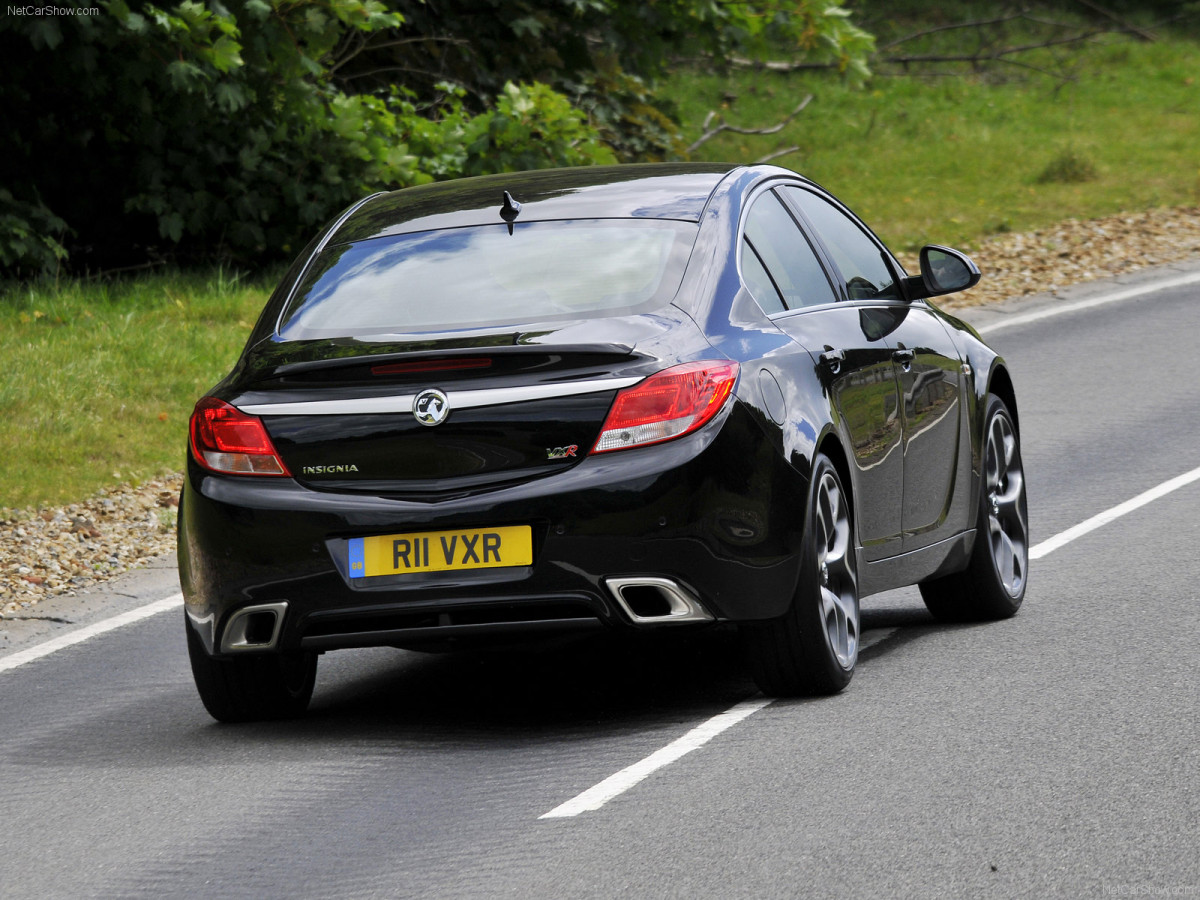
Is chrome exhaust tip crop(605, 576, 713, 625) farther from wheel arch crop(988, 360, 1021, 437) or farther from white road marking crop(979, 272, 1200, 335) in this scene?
white road marking crop(979, 272, 1200, 335)

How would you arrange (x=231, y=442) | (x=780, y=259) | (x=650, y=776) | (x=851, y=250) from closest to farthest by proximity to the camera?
1. (x=650, y=776)
2. (x=231, y=442)
3. (x=780, y=259)
4. (x=851, y=250)

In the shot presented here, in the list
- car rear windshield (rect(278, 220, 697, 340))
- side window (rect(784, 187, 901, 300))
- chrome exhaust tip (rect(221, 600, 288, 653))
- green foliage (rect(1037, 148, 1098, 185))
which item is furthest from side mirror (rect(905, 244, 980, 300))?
green foliage (rect(1037, 148, 1098, 185))

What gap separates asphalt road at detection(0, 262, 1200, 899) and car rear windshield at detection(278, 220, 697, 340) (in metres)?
1.23

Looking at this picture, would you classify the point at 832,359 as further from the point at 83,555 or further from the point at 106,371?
the point at 106,371

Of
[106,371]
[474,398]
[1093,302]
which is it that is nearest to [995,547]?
[474,398]

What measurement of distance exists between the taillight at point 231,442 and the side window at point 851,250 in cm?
217

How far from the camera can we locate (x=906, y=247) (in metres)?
19.3

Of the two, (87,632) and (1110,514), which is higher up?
(87,632)

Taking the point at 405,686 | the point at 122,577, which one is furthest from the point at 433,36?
the point at 405,686

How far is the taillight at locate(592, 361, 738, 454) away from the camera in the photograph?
5551 mm

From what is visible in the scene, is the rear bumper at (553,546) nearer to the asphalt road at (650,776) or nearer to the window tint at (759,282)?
the asphalt road at (650,776)

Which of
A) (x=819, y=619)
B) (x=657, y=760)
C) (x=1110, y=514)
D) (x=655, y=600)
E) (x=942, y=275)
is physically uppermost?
(x=942, y=275)

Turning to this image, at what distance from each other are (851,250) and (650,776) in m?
2.59

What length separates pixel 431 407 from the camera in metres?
5.62
